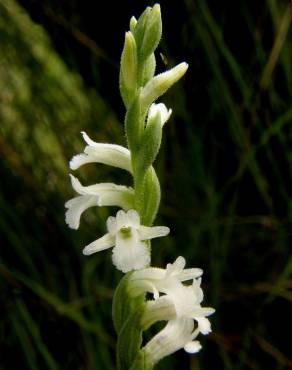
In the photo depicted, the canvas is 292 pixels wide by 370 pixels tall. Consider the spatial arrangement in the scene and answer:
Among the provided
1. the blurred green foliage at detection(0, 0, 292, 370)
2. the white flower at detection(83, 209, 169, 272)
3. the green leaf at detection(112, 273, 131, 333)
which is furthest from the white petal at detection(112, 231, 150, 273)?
Answer: the blurred green foliage at detection(0, 0, 292, 370)

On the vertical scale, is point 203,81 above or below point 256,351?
above

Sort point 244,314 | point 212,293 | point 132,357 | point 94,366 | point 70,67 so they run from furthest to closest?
1. point 70,67
2. point 244,314
3. point 212,293
4. point 94,366
5. point 132,357

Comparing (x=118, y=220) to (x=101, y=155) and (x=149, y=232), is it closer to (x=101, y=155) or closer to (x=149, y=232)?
(x=149, y=232)

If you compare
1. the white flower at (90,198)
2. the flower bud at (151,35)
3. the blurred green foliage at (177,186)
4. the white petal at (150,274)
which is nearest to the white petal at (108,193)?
the white flower at (90,198)

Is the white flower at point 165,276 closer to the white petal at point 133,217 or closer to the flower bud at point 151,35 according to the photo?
the white petal at point 133,217

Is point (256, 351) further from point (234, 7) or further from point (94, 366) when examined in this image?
point (234, 7)

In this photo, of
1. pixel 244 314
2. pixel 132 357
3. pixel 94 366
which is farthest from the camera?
pixel 244 314

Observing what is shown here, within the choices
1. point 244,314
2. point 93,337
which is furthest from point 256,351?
point 93,337

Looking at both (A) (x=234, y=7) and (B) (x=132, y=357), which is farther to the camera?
(A) (x=234, y=7)
